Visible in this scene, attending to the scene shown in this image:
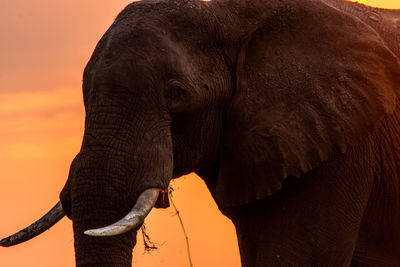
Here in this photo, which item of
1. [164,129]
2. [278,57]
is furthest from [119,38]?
[278,57]

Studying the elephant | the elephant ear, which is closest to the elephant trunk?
the elephant

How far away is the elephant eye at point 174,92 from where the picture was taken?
6.71m

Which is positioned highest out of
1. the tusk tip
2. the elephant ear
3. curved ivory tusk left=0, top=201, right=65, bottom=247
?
the elephant ear

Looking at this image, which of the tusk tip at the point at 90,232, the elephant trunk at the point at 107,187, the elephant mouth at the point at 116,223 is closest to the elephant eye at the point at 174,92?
the elephant trunk at the point at 107,187

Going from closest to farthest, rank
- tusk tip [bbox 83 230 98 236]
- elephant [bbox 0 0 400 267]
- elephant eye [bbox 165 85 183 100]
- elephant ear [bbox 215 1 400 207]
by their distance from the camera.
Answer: tusk tip [bbox 83 230 98 236] < elephant [bbox 0 0 400 267] < elephant eye [bbox 165 85 183 100] < elephant ear [bbox 215 1 400 207]

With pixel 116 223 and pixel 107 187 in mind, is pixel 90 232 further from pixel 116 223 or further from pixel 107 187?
pixel 107 187

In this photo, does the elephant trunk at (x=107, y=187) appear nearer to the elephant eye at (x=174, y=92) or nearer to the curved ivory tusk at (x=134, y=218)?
the curved ivory tusk at (x=134, y=218)

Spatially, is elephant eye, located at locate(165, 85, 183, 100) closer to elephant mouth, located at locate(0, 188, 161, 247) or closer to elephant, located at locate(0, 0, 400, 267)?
elephant, located at locate(0, 0, 400, 267)

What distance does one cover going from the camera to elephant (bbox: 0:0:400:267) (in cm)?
651

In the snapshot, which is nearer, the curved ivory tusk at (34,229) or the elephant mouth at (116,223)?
the elephant mouth at (116,223)

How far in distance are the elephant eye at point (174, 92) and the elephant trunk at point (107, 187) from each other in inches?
16.0

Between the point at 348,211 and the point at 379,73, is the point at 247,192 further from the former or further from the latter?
the point at 379,73

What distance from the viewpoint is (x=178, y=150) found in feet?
22.6

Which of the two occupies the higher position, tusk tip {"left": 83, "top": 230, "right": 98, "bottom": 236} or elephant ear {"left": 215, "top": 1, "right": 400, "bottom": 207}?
elephant ear {"left": 215, "top": 1, "right": 400, "bottom": 207}
